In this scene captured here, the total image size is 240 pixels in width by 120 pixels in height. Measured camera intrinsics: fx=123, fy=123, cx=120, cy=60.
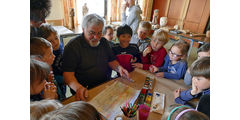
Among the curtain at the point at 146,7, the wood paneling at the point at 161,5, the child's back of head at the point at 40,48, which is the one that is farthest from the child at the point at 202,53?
the curtain at the point at 146,7

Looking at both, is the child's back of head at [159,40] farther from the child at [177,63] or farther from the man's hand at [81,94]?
the man's hand at [81,94]

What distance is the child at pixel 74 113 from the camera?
17.0 inches

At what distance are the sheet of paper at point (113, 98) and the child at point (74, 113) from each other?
41cm

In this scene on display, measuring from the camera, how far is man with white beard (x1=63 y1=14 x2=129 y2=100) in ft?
4.14

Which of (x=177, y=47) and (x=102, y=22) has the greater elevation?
(x=102, y=22)

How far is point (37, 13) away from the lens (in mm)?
1210

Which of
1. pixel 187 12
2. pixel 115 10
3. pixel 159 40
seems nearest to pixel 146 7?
pixel 115 10

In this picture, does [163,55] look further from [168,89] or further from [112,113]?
[112,113]

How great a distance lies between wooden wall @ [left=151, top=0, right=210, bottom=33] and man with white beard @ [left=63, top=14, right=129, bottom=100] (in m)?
5.49

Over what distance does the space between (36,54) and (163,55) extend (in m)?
1.55

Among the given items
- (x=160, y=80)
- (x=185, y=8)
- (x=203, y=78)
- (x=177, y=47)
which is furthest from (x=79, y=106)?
(x=185, y=8)

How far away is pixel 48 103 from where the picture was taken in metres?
0.51

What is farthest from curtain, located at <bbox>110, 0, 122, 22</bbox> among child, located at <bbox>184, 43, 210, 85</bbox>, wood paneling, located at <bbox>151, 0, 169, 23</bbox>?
child, located at <bbox>184, 43, 210, 85</bbox>

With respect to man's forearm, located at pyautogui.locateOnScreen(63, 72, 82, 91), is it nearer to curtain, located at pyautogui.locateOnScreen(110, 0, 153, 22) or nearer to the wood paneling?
curtain, located at pyautogui.locateOnScreen(110, 0, 153, 22)
